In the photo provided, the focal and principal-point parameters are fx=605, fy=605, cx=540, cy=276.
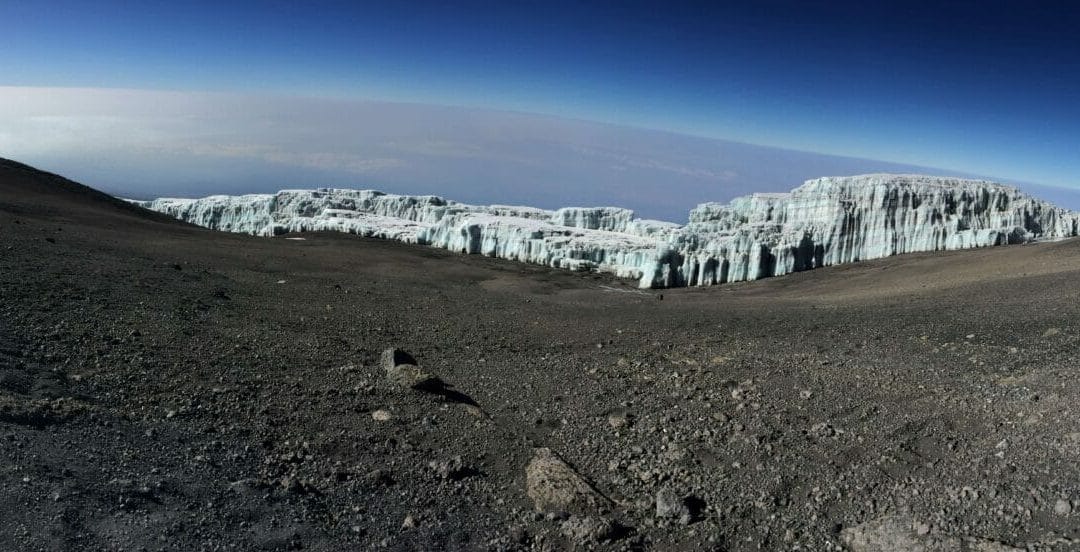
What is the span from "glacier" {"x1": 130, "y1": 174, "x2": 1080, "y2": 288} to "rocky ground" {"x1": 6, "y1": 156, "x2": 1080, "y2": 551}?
723 inches

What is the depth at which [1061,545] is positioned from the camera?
16.1 ft

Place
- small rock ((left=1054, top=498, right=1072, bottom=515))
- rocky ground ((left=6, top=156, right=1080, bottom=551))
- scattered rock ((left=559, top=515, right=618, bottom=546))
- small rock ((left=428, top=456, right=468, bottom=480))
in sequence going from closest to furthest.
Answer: small rock ((left=1054, top=498, right=1072, bottom=515)) < rocky ground ((left=6, top=156, right=1080, bottom=551)) < scattered rock ((left=559, top=515, right=618, bottom=546)) < small rock ((left=428, top=456, right=468, bottom=480))

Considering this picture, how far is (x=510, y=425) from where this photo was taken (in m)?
8.46

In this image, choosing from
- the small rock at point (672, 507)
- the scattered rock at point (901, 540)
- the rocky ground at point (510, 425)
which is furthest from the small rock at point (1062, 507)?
the small rock at point (672, 507)

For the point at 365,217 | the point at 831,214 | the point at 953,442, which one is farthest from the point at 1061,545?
the point at 365,217

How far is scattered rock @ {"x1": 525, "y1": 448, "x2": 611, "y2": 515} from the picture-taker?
629 centimetres

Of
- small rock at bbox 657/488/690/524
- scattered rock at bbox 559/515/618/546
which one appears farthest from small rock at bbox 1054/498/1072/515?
scattered rock at bbox 559/515/618/546

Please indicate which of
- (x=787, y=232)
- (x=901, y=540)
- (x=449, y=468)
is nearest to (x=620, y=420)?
(x=449, y=468)

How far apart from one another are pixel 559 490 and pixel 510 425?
2.09 metres

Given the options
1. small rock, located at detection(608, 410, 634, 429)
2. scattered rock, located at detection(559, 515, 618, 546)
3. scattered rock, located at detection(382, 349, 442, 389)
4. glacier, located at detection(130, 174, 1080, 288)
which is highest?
glacier, located at detection(130, 174, 1080, 288)

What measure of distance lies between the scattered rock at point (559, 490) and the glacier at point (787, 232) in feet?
85.9

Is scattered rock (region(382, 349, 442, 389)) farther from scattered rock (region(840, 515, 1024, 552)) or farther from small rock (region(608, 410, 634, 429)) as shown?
scattered rock (region(840, 515, 1024, 552))

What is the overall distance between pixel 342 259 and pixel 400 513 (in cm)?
2287

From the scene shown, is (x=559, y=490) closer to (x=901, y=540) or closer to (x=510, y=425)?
(x=510, y=425)
